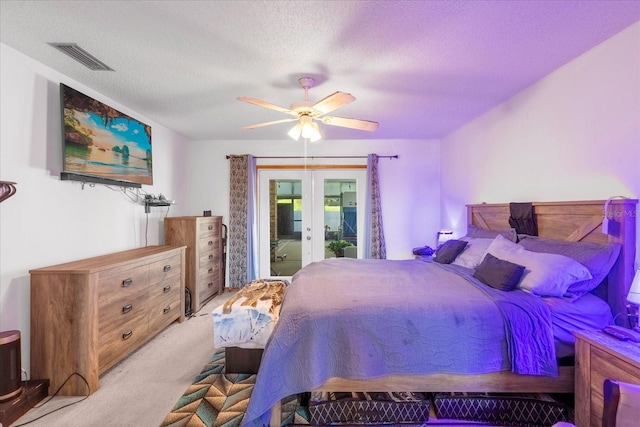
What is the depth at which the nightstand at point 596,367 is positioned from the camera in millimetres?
1374

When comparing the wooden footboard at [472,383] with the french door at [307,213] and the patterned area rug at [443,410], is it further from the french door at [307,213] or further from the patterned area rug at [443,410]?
Answer: the french door at [307,213]

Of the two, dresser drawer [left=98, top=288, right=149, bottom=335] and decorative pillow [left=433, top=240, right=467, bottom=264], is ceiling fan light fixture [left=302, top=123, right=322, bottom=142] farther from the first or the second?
dresser drawer [left=98, top=288, right=149, bottom=335]

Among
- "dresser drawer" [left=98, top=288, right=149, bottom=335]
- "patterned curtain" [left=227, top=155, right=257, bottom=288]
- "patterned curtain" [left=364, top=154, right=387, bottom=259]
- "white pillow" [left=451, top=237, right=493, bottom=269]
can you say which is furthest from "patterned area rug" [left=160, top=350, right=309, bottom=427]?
"patterned curtain" [left=364, top=154, right=387, bottom=259]

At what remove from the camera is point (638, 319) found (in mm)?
1637

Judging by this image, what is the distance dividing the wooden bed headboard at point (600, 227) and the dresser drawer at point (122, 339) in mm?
3818

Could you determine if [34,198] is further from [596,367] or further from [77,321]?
[596,367]

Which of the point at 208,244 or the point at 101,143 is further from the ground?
the point at 101,143

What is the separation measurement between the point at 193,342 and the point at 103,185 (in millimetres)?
1898

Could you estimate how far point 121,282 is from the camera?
2445 millimetres

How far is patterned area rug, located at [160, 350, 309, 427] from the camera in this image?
73.2 inches

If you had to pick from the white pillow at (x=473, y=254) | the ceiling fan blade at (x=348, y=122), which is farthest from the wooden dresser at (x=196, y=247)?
the white pillow at (x=473, y=254)

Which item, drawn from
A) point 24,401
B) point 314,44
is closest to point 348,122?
point 314,44

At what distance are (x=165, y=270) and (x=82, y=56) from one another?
6.88ft

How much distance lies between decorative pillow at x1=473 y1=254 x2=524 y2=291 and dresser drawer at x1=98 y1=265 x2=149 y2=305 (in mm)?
3038
